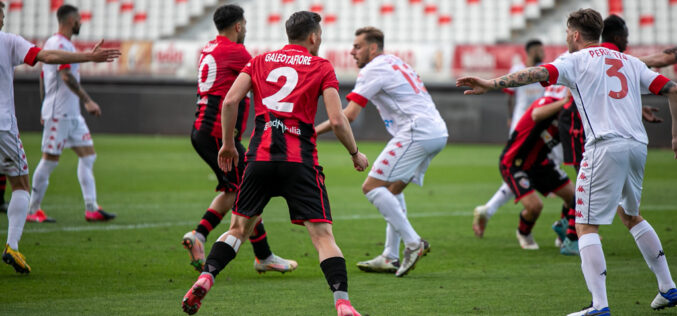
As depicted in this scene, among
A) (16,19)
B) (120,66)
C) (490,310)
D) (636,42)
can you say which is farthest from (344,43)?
(490,310)

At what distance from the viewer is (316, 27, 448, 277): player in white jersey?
677cm

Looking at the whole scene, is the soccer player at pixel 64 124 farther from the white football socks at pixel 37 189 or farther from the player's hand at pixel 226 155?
the player's hand at pixel 226 155

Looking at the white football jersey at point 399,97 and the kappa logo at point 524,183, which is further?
the kappa logo at point 524,183

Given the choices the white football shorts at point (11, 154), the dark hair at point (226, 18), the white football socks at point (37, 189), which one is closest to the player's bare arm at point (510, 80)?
the dark hair at point (226, 18)

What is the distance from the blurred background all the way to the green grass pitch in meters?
10.6

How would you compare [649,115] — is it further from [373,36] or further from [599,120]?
[373,36]

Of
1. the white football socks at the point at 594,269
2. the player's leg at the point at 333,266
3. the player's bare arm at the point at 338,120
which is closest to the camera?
the player's leg at the point at 333,266

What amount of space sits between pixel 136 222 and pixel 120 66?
18693 millimetres

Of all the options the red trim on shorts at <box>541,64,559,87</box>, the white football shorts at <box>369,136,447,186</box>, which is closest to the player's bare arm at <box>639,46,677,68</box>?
the white football shorts at <box>369,136,447,186</box>

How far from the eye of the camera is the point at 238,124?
6875mm

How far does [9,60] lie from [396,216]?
11.2 feet

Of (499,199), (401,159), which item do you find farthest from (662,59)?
(499,199)

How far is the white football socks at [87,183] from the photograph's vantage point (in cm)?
959

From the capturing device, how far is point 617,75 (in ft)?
16.7
